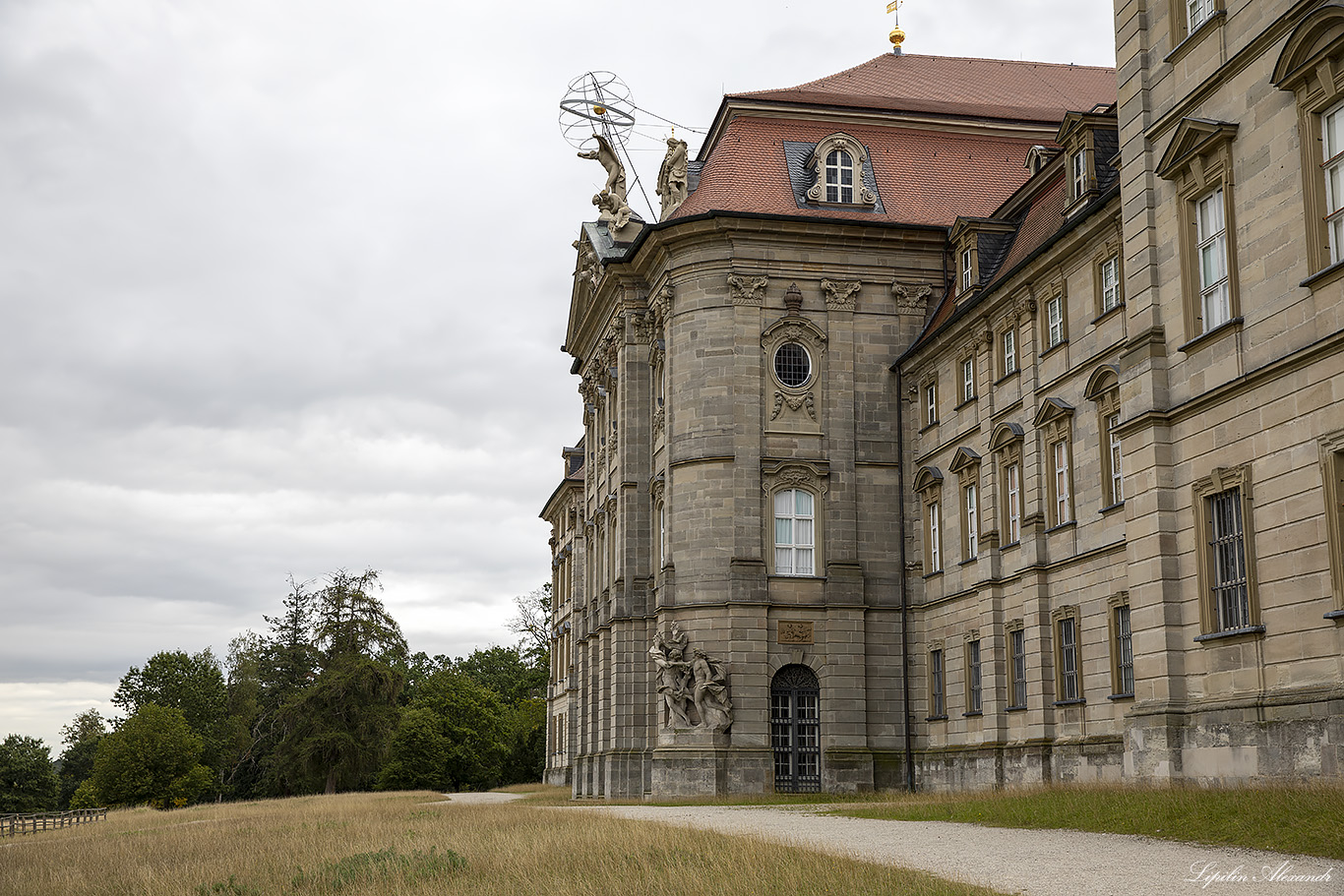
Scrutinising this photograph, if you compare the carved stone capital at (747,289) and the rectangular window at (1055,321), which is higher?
the carved stone capital at (747,289)

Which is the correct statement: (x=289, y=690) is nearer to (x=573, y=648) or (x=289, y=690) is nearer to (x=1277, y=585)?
(x=573, y=648)

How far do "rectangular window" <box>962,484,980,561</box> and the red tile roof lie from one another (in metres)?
9.79

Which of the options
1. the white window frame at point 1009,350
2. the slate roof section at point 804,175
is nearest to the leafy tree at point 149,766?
the slate roof section at point 804,175

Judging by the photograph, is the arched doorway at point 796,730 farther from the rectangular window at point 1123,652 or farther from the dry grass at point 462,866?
the dry grass at point 462,866

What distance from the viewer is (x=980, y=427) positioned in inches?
1425

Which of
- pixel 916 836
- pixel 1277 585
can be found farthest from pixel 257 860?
pixel 1277 585

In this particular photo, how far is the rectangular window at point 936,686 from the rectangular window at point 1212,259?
2072cm

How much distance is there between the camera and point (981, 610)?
3531 cm

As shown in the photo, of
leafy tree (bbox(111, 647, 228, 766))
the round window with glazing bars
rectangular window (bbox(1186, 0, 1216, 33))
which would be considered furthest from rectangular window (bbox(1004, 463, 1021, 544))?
leafy tree (bbox(111, 647, 228, 766))

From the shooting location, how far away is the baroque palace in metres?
17.9

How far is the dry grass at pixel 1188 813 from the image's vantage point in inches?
544

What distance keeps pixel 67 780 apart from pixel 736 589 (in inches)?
3910

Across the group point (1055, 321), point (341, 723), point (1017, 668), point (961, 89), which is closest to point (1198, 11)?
point (1055, 321)

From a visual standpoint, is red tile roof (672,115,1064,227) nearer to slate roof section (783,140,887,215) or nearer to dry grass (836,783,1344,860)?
slate roof section (783,140,887,215)
